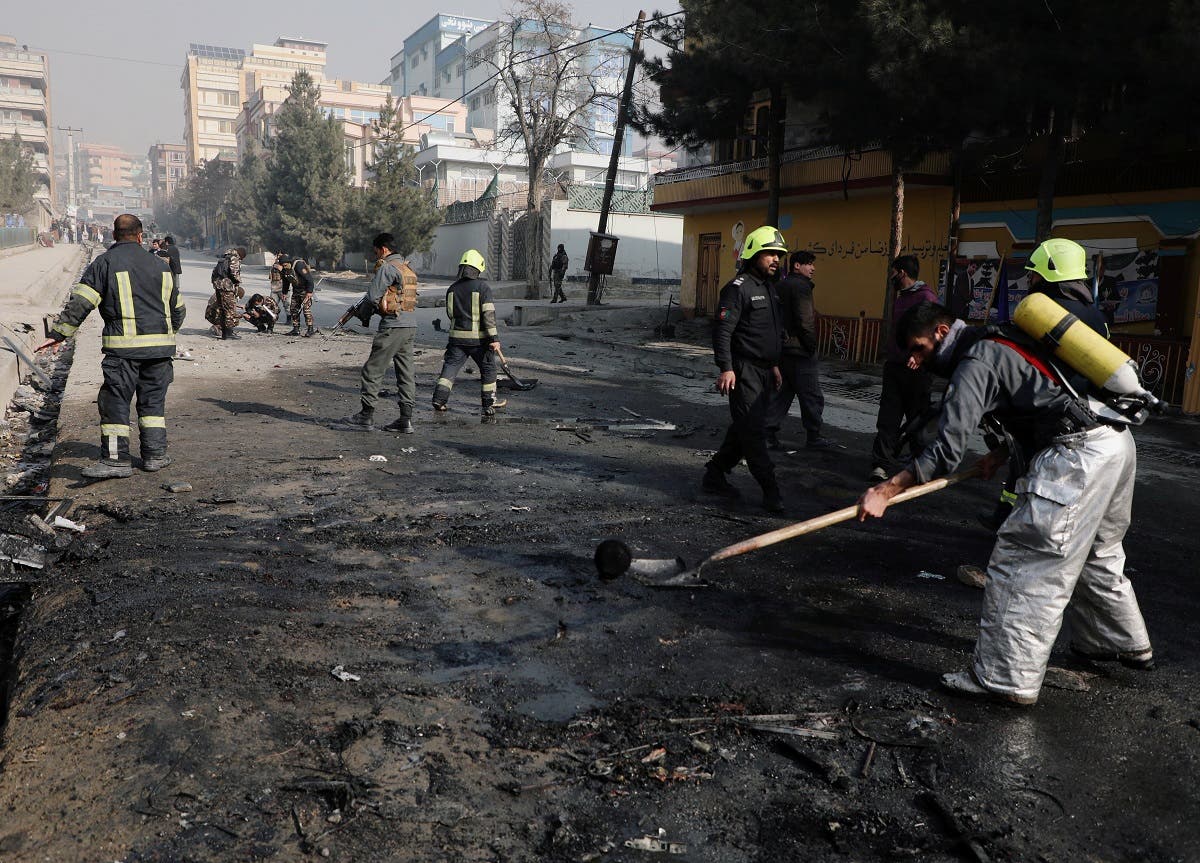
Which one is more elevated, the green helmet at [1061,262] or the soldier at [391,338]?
the green helmet at [1061,262]

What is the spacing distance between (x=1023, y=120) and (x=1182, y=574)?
9.35m

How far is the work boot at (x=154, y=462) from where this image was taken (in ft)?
22.9

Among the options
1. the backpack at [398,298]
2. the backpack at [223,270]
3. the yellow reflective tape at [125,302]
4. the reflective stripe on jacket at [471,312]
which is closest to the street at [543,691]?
the yellow reflective tape at [125,302]

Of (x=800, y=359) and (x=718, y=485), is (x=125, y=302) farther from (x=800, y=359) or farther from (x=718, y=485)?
(x=800, y=359)

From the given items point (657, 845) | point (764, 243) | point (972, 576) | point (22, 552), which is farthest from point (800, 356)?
point (657, 845)

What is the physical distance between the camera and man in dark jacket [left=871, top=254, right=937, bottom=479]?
7562 mm

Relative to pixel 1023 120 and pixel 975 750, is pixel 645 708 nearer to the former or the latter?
pixel 975 750

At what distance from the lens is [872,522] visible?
6309 mm

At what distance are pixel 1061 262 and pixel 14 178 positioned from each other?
74.3 meters

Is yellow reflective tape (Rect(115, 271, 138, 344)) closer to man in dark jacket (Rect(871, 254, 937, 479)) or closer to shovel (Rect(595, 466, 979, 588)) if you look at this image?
shovel (Rect(595, 466, 979, 588))

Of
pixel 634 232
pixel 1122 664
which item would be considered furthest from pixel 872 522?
pixel 634 232

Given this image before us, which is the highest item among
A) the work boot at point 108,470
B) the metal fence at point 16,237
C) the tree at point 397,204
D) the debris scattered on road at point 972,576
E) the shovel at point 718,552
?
the tree at point 397,204

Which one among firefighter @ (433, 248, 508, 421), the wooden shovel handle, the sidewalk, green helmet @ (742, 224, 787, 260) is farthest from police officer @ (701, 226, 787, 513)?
the sidewalk

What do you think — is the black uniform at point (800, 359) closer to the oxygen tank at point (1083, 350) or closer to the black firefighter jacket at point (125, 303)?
the oxygen tank at point (1083, 350)
